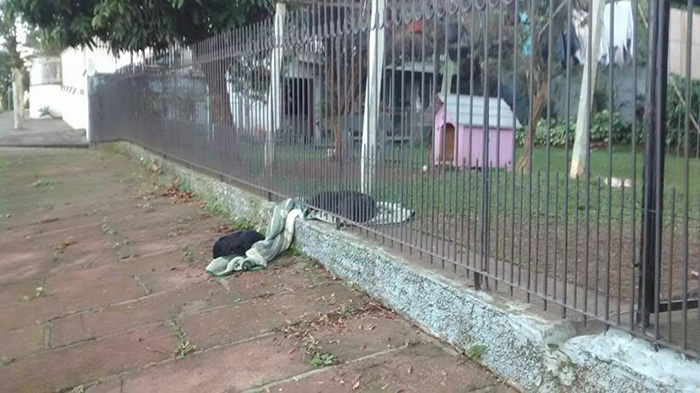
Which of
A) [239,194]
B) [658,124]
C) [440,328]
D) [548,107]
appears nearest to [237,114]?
[239,194]

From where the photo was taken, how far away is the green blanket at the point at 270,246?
6000mm

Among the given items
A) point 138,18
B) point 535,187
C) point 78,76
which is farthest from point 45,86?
point 535,187

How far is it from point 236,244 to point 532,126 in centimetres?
A: 341

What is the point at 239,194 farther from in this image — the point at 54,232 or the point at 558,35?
the point at 558,35

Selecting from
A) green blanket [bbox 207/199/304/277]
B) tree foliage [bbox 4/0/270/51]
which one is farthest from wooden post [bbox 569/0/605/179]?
tree foliage [bbox 4/0/270/51]

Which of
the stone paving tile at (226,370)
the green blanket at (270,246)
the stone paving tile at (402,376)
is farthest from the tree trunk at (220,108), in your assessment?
the stone paving tile at (402,376)

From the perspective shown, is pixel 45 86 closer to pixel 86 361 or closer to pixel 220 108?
pixel 220 108

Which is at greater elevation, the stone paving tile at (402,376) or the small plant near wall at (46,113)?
the small plant near wall at (46,113)

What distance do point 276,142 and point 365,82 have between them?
1.93 metres

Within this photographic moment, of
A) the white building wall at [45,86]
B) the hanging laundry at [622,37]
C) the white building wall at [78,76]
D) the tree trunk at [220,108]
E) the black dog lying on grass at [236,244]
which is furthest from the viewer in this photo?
the white building wall at [45,86]

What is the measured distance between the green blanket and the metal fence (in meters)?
0.24

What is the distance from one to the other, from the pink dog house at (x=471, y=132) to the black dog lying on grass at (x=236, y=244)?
8.07ft

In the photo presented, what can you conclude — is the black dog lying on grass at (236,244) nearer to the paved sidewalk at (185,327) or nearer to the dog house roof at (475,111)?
the paved sidewalk at (185,327)

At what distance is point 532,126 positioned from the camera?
363cm
